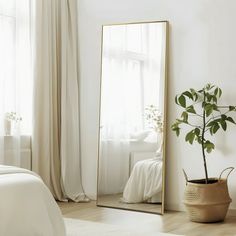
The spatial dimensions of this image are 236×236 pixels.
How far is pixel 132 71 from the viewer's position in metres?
5.44

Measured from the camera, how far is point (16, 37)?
5484 millimetres

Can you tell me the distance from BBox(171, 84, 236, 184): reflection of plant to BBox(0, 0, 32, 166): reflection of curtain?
1.56m

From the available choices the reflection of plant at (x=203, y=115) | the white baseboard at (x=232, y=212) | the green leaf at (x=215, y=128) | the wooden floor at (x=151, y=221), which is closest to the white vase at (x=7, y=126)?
the wooden floor at (x=151, y=221)

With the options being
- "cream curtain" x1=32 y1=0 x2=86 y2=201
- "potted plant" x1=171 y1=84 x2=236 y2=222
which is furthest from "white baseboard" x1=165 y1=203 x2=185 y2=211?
"cream curtain" x1=32 y1=0 x2=86 y2=201

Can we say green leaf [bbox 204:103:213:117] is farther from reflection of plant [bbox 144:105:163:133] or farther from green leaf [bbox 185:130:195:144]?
reflection of plant [bbox 144:105:163:133]

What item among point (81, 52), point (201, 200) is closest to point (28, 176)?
point (201, 200)

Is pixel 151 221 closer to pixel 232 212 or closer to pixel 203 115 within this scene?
pixel 232 212

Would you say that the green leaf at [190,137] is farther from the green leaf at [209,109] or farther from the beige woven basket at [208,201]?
the beige woven basket at [208,201]

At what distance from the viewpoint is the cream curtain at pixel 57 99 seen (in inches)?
224

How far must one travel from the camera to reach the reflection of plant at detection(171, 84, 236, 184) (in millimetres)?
4875

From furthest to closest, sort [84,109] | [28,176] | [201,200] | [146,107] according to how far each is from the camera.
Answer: [84,109] → [146,107] → [201,200] → [28,176]

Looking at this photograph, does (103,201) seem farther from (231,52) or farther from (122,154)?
(231,52)

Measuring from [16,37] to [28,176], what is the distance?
224 centimetres

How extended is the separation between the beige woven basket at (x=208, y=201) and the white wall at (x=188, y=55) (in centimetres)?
26
